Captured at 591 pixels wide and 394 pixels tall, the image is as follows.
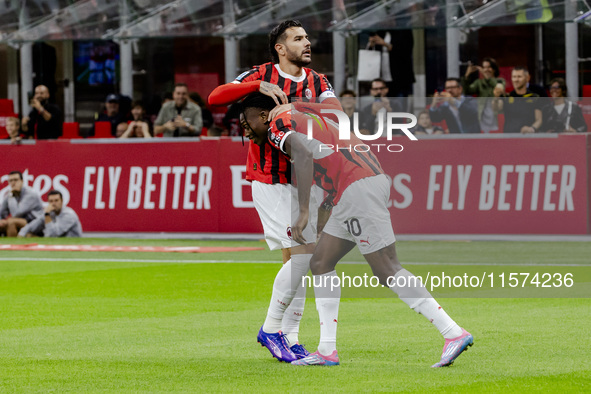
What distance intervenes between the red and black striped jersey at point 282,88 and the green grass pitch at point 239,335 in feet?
2.77

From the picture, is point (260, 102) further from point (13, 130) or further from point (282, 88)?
point (13, 130)

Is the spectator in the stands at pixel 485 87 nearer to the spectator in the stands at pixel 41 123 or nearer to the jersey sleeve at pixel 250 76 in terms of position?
the spectator in the stands at pixel 41 123

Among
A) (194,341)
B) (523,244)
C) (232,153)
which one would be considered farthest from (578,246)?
(194,341)

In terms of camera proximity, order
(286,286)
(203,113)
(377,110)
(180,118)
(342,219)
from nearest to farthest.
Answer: (342,219), (286,286), (377,110), (180,118), (203,113)

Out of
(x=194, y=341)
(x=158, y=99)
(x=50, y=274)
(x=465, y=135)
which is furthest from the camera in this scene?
(x=158, y=99)

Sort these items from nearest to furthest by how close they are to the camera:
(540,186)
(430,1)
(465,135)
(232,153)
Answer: (540,186), (465,135), (232,153), (430,1)

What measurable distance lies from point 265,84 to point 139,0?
17.2m

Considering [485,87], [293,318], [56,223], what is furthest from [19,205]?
[293,318]

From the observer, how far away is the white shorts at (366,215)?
704cm

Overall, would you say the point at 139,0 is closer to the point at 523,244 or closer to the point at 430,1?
the point at 430,1

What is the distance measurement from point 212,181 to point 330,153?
12.4m

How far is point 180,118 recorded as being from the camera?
20.1m

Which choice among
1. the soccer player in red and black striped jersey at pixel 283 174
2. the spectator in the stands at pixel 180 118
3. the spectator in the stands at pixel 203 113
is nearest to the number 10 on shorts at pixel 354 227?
the soccer player in red and black striped jersey at pixel 283 174

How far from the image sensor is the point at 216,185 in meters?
19.5
